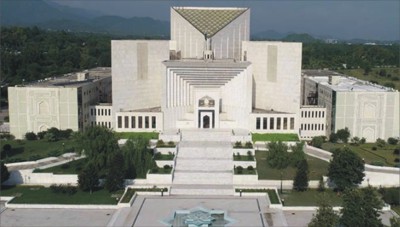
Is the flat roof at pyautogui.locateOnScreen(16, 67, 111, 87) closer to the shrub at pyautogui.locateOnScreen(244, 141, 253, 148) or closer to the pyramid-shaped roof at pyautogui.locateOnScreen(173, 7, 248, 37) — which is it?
the pyramid-shaped roof at pyautogui.locateOnScreen(173, 7, 248, 37)

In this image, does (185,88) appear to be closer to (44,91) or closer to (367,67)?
(44,91)

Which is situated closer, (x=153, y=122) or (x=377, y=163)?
(x=377, y=163)

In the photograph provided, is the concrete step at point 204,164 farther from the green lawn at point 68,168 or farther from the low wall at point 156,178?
the green lawn at point 68,168

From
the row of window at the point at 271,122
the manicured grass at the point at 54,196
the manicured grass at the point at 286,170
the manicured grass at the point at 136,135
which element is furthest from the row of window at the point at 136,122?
the manicured grass at the point at 54,196

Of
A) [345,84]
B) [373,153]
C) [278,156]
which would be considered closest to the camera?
[278,156]

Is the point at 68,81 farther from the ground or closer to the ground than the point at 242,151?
farther from the ground

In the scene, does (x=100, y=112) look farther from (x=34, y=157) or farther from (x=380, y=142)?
(x=380, y=142)

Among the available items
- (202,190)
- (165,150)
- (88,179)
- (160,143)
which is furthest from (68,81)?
(202,190)

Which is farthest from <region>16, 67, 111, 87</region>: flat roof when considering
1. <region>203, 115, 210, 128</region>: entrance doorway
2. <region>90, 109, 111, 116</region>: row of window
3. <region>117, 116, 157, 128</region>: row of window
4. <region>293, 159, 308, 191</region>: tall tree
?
<region>293, 159, 308, 191</region>: tall tree
